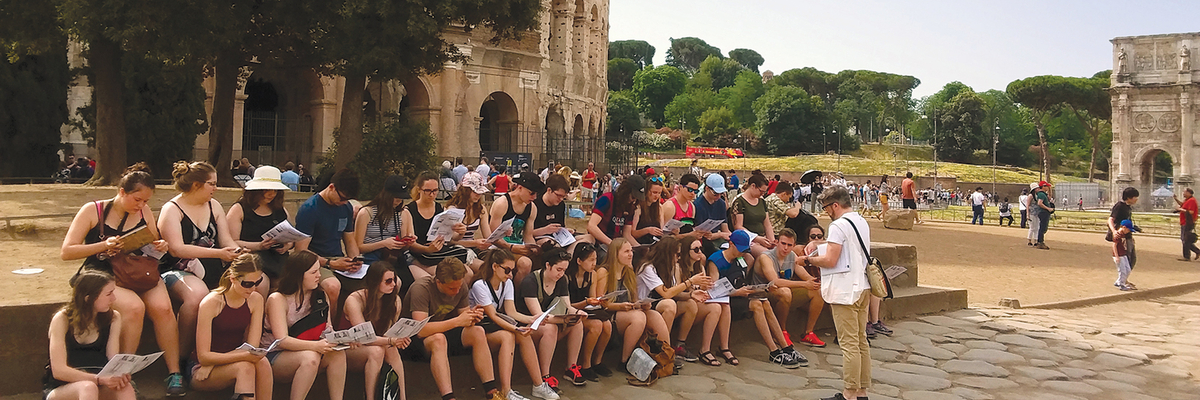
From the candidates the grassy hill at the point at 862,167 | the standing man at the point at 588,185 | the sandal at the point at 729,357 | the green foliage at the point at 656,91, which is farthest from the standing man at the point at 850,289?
the green foliage at the point at 656,91

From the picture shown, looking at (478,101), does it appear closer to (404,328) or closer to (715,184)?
(715,184)

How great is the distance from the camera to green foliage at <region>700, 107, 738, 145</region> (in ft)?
265

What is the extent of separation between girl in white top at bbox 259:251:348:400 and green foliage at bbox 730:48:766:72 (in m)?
123

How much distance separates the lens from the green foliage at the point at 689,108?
8919 centimetres

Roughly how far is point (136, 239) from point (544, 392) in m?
2.67

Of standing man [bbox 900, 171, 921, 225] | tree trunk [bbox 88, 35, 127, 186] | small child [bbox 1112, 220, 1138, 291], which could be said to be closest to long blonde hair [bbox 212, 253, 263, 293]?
tree trunk [bbox 88, 35, 127, 186]

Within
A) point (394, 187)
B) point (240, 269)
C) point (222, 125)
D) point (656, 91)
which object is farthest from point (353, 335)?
point (656, 91)

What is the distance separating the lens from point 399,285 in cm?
590

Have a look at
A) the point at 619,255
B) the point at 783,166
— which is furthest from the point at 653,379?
the point at 783,166

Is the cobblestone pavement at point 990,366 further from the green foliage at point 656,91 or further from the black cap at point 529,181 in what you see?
the green foliage at point 656,91

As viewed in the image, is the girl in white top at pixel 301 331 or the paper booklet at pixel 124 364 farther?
the girl in white top at pixel 301 331

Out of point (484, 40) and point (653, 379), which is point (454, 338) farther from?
point (484, 40)

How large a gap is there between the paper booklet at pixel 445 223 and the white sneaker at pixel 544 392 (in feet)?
4.23


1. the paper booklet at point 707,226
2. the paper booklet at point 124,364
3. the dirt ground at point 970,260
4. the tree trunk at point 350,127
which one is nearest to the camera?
the paper booklet at point 124,364
